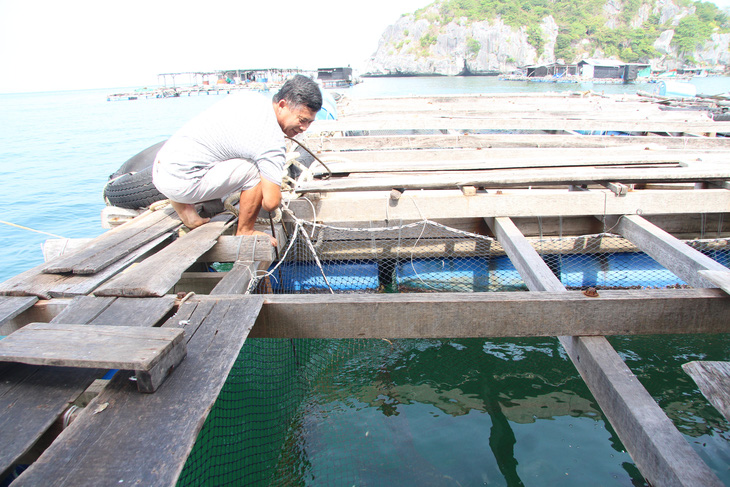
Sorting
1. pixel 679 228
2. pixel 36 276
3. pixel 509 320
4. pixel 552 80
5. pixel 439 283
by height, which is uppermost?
pixel 552 80

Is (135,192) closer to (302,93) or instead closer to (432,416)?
(302,93)

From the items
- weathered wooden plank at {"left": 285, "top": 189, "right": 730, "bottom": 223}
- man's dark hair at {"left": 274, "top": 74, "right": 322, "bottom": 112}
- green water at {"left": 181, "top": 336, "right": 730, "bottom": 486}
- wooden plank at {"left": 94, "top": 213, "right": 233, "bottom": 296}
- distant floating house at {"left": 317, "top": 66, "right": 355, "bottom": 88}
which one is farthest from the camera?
distant floating house at {"left": 317, "top": 66, "right": 355, "bottom": 88}

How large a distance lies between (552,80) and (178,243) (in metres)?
77.8

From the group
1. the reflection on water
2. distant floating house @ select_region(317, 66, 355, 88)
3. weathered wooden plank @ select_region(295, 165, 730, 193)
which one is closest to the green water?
the reflection on water

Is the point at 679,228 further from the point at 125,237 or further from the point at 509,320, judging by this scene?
the point at 125,237

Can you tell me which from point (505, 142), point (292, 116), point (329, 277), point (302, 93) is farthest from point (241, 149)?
point (505, 142)

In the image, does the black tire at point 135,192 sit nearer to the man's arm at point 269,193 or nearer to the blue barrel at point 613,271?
the man's arm at point 269,193

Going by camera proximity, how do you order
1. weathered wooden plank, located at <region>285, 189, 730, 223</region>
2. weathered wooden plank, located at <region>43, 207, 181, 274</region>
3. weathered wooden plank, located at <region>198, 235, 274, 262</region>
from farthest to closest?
weathered wooden plank, located at <region>285, 189, 730, 223</region> → weathered wooden plank, located at <region>198, 235, 274, 262</region> → weathered wooden plank, located at <region>43, 207, 181, 274</region>

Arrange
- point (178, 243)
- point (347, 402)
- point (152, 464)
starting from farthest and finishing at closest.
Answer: point (347, 402) → point (178, 243) → point (152, 464)

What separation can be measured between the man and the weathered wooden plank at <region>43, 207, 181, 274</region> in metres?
0.30

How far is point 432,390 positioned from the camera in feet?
11.6

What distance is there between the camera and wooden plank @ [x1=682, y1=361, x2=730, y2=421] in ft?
4.61

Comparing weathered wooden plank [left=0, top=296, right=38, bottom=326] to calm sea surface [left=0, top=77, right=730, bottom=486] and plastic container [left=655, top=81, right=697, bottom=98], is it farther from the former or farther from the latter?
plastic container [left=655, top=81, right=697, bottom=98]

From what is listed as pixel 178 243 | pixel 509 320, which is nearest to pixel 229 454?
pixel 178 243
